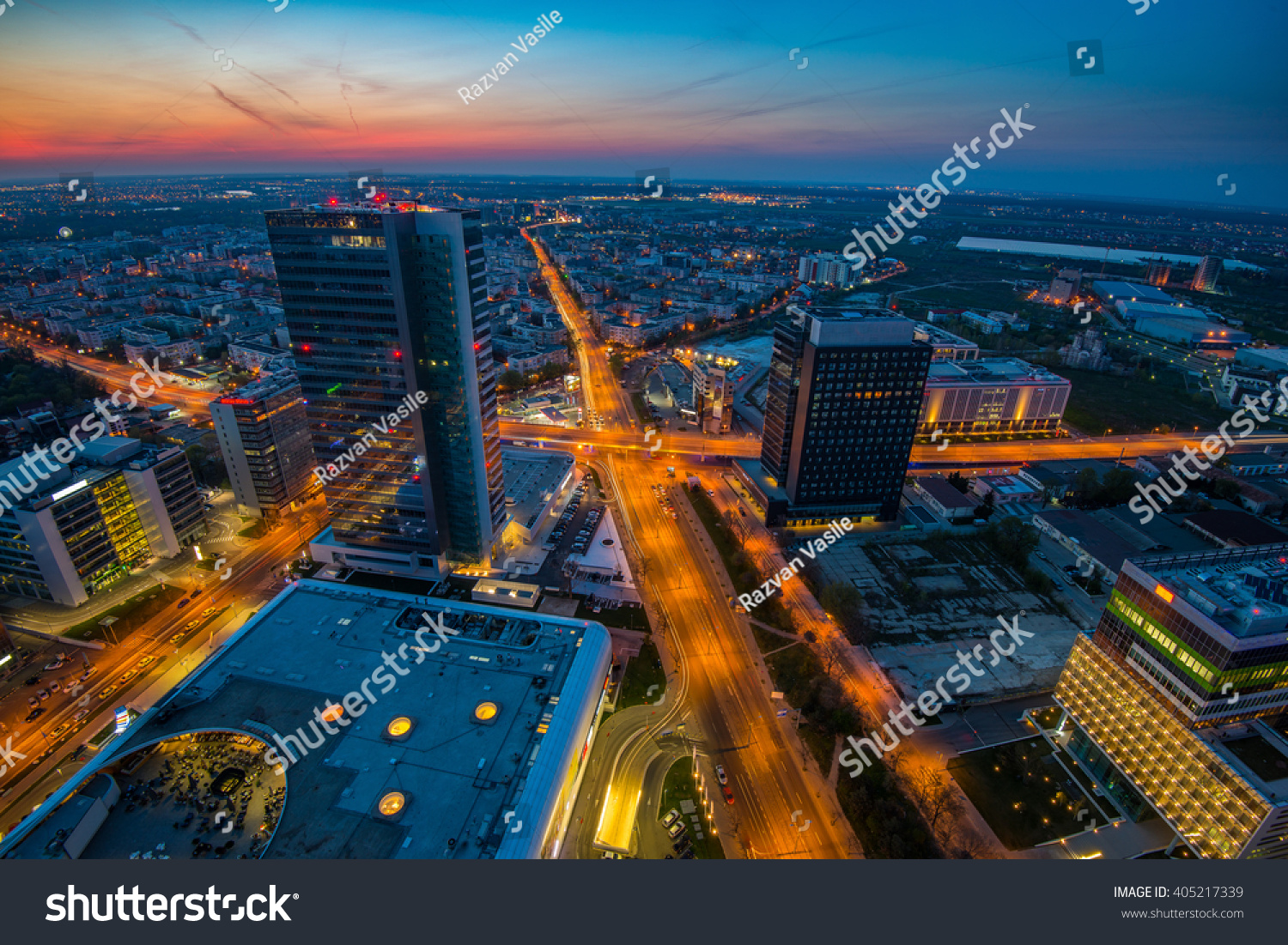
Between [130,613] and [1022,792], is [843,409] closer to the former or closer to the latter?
[1022,792]

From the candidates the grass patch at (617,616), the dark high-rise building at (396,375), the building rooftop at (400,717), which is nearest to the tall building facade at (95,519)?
the dark high-rise building at (396,375)

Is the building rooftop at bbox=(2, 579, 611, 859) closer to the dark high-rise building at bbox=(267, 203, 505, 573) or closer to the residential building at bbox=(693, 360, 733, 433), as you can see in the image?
the dark high-rise building at bbox=(267, 203, 505, 573)

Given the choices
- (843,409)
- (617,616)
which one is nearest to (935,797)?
(617,616)

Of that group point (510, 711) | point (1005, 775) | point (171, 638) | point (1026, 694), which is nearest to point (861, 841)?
point (1005, 775)

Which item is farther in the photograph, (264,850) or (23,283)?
(23,283)

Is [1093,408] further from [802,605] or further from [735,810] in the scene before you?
[735,810]

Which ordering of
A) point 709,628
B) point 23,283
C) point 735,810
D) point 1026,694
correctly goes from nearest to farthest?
point 735,810 → point 1026,694 → point 709,628 → point 23,283

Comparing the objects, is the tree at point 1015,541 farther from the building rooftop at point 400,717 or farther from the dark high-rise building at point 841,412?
the building rooftop at point 400,717
